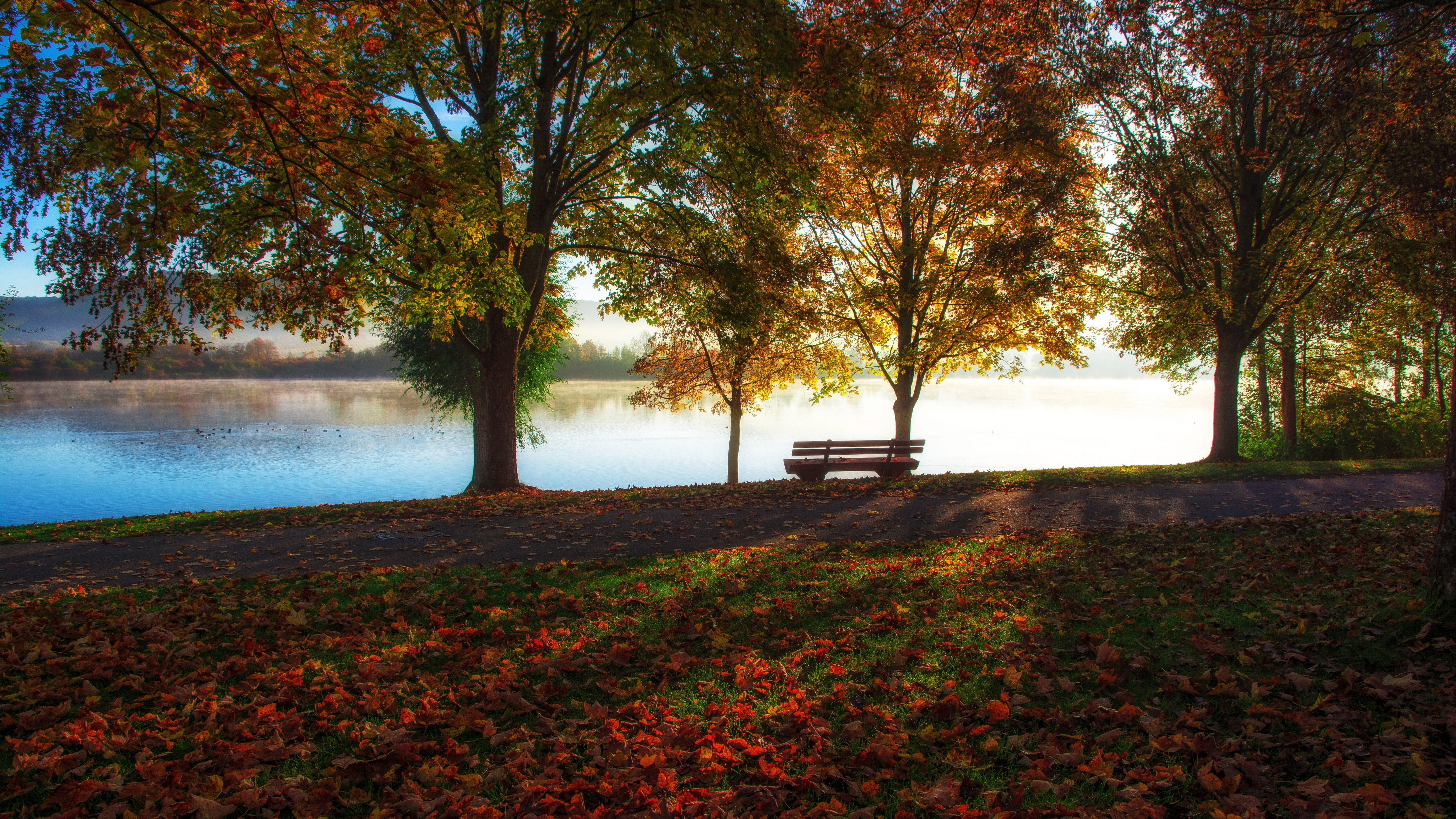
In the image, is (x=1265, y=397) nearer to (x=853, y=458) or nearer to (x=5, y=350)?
(x=853, y=458)

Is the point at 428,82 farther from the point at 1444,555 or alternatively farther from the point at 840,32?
the point at 1444,555

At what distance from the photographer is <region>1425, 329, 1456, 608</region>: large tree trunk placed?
4895 millimetres

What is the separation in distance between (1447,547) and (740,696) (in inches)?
201

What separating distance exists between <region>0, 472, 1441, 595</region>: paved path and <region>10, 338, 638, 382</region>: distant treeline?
191 ft

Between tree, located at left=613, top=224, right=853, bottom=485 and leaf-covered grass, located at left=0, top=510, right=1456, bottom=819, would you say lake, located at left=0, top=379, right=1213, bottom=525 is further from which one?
leaf-covered grass, located at left=0, top=510, right=1456, bottom=819

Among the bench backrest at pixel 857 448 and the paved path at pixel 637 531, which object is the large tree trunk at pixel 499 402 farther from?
the bench backrest at pixel 857 448

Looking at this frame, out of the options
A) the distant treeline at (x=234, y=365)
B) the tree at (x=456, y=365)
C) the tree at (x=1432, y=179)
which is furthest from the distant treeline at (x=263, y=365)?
the tree at (x=1432, y=179)

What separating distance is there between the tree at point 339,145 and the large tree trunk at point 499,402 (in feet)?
0.16

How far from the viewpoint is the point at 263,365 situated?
106 meters

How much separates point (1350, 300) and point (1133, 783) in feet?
58.8

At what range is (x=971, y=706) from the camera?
13.5ft

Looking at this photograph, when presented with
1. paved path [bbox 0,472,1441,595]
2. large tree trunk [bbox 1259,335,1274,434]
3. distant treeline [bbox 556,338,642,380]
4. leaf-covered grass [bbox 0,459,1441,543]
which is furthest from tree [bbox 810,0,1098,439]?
distant treeline [bbox 556,338,642,380]

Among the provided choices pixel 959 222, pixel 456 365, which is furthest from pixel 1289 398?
pixel 456 365

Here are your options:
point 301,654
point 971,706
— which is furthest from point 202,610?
point 971,706
